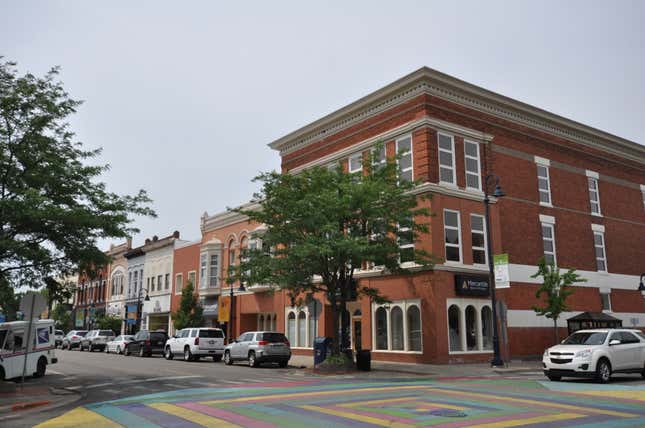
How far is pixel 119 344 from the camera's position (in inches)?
1551

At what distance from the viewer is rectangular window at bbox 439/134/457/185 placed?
27953mm

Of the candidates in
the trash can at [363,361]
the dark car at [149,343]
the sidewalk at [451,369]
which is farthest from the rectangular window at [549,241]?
the dark car at [149,343]

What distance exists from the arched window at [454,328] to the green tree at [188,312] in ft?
78.4

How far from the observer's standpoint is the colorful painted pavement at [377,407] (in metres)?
9.27

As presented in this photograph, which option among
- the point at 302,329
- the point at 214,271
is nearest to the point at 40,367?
the point at 302,329

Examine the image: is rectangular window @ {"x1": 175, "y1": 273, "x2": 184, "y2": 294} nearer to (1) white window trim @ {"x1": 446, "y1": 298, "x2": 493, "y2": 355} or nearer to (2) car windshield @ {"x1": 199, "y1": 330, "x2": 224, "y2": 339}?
(2) car windshield @ {"x1": 199, "y1": 330, "x2": 224, "y2": 339}

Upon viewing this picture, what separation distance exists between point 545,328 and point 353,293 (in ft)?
40.5

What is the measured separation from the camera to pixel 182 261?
1962 inches

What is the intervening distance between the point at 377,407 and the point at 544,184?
25.3 meters

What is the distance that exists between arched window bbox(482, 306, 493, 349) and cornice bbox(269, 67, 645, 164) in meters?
Answer: 10.8

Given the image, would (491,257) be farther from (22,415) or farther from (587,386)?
(22,415)

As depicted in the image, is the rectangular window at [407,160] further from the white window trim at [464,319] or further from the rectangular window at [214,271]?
the rectangular window at [214,271]

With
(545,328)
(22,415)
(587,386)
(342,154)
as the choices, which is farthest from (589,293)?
(22,415)

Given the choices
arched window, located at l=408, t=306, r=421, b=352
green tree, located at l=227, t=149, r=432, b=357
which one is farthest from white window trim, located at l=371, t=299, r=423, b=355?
green tree, located at l=227, t=149, r=432, b=357
